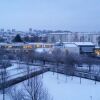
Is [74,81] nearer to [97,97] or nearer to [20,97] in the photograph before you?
[97,97]

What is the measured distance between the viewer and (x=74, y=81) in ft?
36.0

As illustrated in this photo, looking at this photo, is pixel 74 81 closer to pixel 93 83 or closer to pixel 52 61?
pixel 93 83

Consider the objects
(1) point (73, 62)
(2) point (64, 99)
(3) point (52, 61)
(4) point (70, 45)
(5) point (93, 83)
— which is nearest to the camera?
(2) point (64, 99)

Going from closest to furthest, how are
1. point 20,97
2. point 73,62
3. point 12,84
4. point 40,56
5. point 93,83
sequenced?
1. point 20,97
2. point 12,84
3. point 93,83
4. point 73,62
5. point 40,56

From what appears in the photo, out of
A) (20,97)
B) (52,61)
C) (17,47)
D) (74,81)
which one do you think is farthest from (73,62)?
(17,47)

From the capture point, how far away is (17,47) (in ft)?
85.0

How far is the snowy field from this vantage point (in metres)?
8.29

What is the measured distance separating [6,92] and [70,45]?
1698 centimetres

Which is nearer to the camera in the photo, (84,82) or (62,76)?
(84,82)

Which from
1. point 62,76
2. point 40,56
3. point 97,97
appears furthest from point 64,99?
point 40,56

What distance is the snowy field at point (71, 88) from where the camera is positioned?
8.29 meters

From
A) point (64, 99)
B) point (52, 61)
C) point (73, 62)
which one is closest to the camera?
point (64, 99)

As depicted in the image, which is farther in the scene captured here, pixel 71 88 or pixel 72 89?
pixel 71 88

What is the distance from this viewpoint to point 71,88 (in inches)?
375
